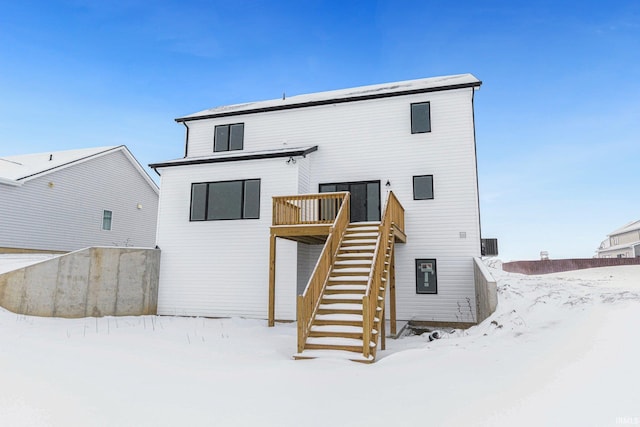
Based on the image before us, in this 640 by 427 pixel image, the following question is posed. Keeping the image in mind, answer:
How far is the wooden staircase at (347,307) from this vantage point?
24.2 feet

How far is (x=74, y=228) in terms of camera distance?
63.8ft

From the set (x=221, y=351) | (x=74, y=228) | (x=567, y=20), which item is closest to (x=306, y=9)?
(x=567, y=20)

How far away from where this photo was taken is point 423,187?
13797 mm

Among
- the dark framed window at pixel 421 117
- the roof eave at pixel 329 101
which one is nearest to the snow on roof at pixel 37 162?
the roof eave at pixel 329 101

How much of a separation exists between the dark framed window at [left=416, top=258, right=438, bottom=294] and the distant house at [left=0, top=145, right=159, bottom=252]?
17604 millimetres

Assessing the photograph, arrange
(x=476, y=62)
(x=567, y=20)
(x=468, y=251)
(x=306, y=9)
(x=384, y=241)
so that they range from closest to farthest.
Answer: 1. (x=384, y=241)
2. (x=468, y=251)
3. (x=476, y=62)
4. (x=567, y=20)
5. (x=306, y=9)

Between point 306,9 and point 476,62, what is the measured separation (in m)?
12.8

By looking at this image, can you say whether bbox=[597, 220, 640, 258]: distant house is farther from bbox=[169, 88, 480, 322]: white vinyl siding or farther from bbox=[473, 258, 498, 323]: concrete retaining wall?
bbox=[473, 258, 498, 323]: concrete retaining wall

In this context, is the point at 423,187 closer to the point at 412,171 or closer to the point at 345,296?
the point at 412,171

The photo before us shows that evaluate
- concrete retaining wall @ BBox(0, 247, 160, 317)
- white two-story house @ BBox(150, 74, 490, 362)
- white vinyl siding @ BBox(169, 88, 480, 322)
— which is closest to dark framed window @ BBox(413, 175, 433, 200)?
white two-story house @ BBox(150, 74, 490, 362)

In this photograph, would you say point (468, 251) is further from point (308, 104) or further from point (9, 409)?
point (9, 409)

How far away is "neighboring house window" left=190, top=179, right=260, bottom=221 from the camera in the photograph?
45.9 feet

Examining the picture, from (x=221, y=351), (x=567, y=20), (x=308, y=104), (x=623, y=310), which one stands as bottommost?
(x=221, y=351)

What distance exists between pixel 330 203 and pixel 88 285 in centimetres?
914
